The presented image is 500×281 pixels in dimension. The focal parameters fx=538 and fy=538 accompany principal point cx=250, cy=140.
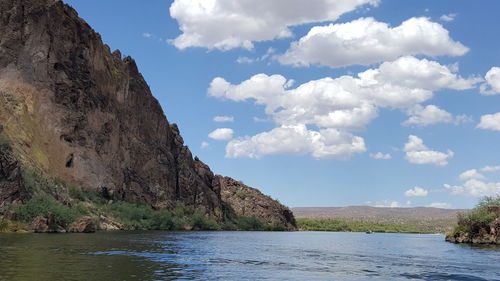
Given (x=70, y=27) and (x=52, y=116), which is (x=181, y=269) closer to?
(x=52, y=116)

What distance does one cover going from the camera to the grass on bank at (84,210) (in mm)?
67875

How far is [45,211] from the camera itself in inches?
2692

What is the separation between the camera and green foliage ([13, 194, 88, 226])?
65750 mm

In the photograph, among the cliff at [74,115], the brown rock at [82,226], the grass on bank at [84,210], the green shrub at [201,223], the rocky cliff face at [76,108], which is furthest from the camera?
the green shrub at [201,223]

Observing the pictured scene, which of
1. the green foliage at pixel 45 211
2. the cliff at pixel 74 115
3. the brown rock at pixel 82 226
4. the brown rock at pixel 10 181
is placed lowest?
the brown rock at pixel 82 226

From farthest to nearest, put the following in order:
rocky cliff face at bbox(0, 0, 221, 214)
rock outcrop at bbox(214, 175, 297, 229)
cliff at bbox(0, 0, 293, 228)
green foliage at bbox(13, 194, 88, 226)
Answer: rock outcrop at bbox(214, 175, 297, 229), rocky cliff face at bbox(0, 0, 221, 214), cliff at bbox(0, 0, 293, 228), green foliage at bbox(13, 194, 88, 226)

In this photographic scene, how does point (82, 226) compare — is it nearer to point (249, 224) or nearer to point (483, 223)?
point (483, 223)

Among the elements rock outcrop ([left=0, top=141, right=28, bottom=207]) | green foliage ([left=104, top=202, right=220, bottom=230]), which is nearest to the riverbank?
green foliage ([left=104, top=202, right=220, bottom=230])

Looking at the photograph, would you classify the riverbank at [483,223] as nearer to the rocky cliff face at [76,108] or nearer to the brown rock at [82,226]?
the brown rock at [82,226]

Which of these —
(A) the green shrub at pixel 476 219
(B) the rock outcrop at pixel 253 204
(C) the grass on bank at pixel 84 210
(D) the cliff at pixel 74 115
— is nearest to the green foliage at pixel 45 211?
(C) the grass on bank at pixel 84 210

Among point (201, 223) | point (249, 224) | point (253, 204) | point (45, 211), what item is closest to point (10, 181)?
point (45, 211)

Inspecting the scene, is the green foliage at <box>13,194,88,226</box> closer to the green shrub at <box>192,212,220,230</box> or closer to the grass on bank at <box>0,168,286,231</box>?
the grass on bank at <box>0,168,286,231</box>

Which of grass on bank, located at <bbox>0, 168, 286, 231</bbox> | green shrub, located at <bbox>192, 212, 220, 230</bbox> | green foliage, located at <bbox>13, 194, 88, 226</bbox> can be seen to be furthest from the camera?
green shrub, located at <bbox>192, 212, 220, 230</bbox>

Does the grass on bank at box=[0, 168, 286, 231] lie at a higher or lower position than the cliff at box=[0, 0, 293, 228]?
lower
